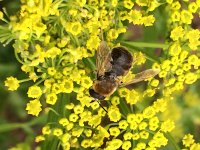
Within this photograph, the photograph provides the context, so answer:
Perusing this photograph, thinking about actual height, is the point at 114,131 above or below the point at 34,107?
below

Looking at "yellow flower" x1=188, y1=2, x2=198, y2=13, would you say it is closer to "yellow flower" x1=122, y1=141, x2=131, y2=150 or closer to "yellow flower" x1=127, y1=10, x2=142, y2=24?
"yellow flower" x1=127, y1=10, x2=142, y2=24

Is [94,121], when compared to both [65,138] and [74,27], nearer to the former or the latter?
[65,138]

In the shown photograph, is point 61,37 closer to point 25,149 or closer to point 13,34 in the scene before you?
point 13,34

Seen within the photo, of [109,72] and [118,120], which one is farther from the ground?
[109,72]

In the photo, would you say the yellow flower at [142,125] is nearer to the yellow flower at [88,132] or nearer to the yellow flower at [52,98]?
the yellow flower at [88,132]

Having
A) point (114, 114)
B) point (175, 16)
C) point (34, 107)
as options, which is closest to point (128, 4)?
point (175, 16)

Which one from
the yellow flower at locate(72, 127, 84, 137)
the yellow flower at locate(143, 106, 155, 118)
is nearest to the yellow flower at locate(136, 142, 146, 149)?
the yellow flower at locate(143, 106, 155, 118)

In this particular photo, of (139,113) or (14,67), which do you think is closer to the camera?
(139,113)

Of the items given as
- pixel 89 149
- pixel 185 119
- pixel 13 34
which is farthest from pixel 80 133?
pixel 185 119
